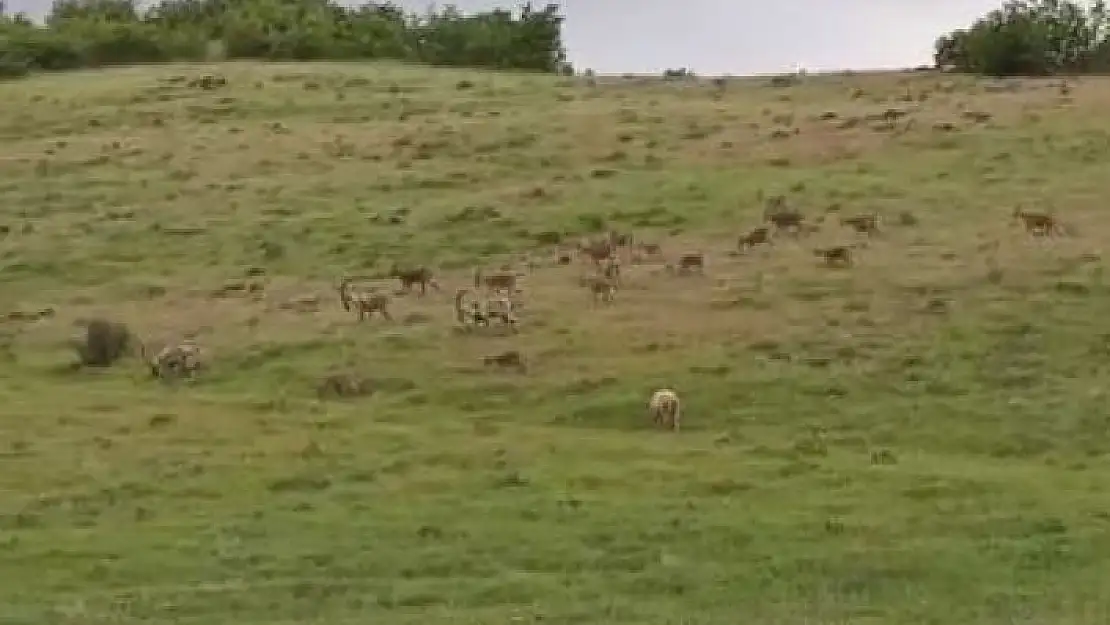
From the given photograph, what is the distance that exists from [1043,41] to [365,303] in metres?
28.5

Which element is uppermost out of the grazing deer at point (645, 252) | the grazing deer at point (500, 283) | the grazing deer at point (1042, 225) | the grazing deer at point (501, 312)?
the grazing deer at point (1042, 225)

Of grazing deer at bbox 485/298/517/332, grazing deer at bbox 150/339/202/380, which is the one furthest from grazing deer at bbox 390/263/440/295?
grazing deer at bbox 150/339/202/380

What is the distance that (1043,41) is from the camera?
5028 centimetres

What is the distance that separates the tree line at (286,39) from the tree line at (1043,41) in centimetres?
2048

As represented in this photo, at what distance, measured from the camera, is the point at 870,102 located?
44312 mm

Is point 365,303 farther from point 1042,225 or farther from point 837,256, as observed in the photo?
point 1042,225

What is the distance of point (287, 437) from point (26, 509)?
3841mm

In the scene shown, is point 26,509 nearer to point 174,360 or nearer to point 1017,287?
point 174,360

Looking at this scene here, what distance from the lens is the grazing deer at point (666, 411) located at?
22.5 m

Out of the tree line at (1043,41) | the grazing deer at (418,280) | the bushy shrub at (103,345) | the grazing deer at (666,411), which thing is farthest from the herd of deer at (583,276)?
the tree line at (1043,41)

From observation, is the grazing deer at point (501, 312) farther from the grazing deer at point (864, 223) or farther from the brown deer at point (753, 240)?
the grazing deer at point (864, 223)

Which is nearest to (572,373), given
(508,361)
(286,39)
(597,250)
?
(508,361)

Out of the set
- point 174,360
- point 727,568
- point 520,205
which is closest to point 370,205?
point 520,205

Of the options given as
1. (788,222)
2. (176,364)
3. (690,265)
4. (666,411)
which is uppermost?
(788,222)
